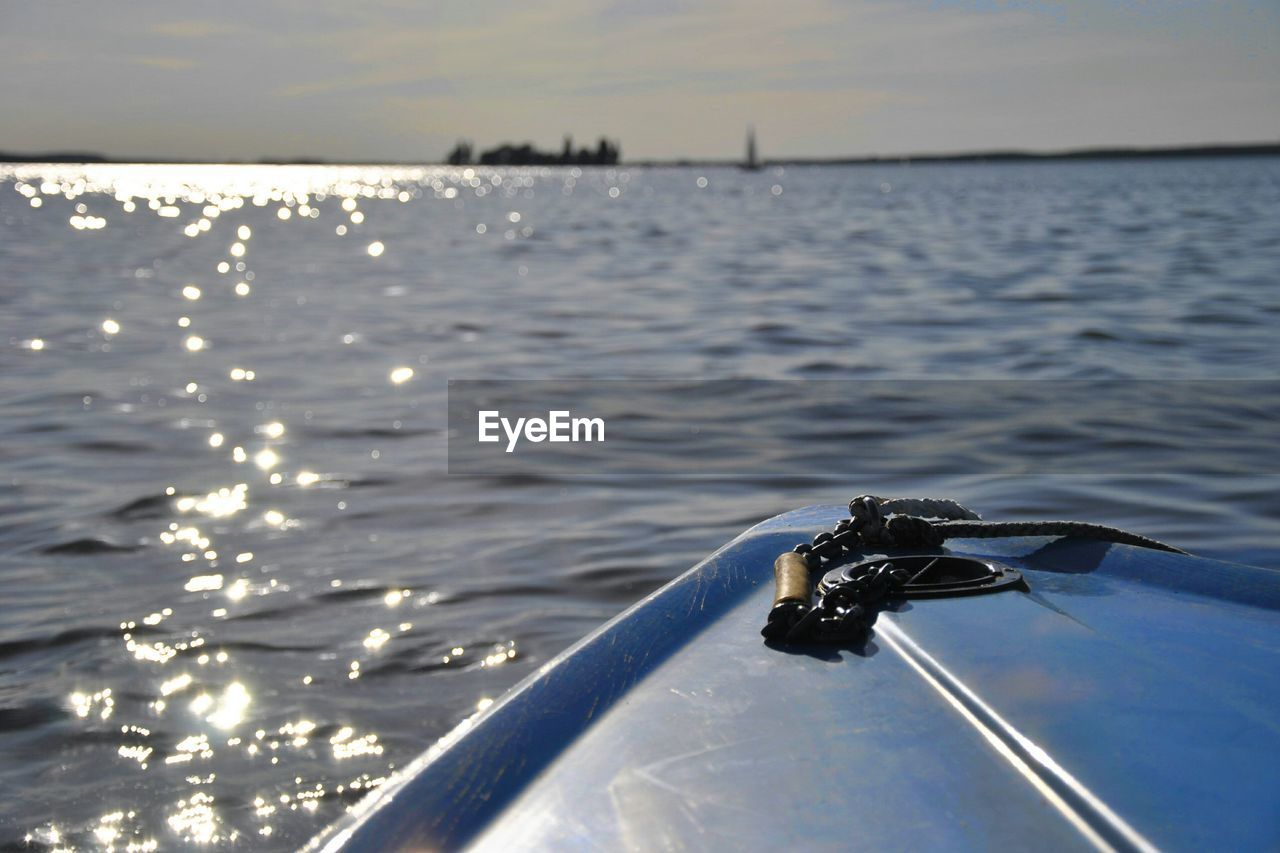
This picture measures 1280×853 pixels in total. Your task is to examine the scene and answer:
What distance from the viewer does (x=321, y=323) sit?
42.1ft

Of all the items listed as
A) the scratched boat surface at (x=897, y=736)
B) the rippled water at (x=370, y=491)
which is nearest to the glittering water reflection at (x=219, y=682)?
the rippled water at (x=370, y=491)

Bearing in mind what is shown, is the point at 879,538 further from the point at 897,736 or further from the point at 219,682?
the point at 219,682

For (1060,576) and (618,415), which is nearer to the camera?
(1060,576)

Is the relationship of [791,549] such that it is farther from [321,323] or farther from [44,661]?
[321,323]

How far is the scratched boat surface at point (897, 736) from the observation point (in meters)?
1.54

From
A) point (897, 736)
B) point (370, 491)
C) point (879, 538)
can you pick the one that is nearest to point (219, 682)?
point (879, 538)

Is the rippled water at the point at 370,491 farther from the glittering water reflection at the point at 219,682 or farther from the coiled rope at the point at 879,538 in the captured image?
the coiled rope at the point at 879,538

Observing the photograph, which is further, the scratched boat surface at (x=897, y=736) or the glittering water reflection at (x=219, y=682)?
the glittering water reflection at (x=219, y=682)

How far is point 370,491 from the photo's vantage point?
19.2ft

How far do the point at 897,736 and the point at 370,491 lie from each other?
438cm

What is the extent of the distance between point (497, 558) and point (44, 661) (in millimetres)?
1630

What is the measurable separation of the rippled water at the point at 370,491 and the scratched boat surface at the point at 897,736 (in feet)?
3.90

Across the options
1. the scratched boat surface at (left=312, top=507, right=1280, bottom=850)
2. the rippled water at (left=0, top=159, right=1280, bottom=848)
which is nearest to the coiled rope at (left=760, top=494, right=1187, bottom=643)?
the scratched boat surface at (left=312, top=507, right=1280, bottom=850)

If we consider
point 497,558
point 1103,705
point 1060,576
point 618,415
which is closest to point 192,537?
point 497,558
